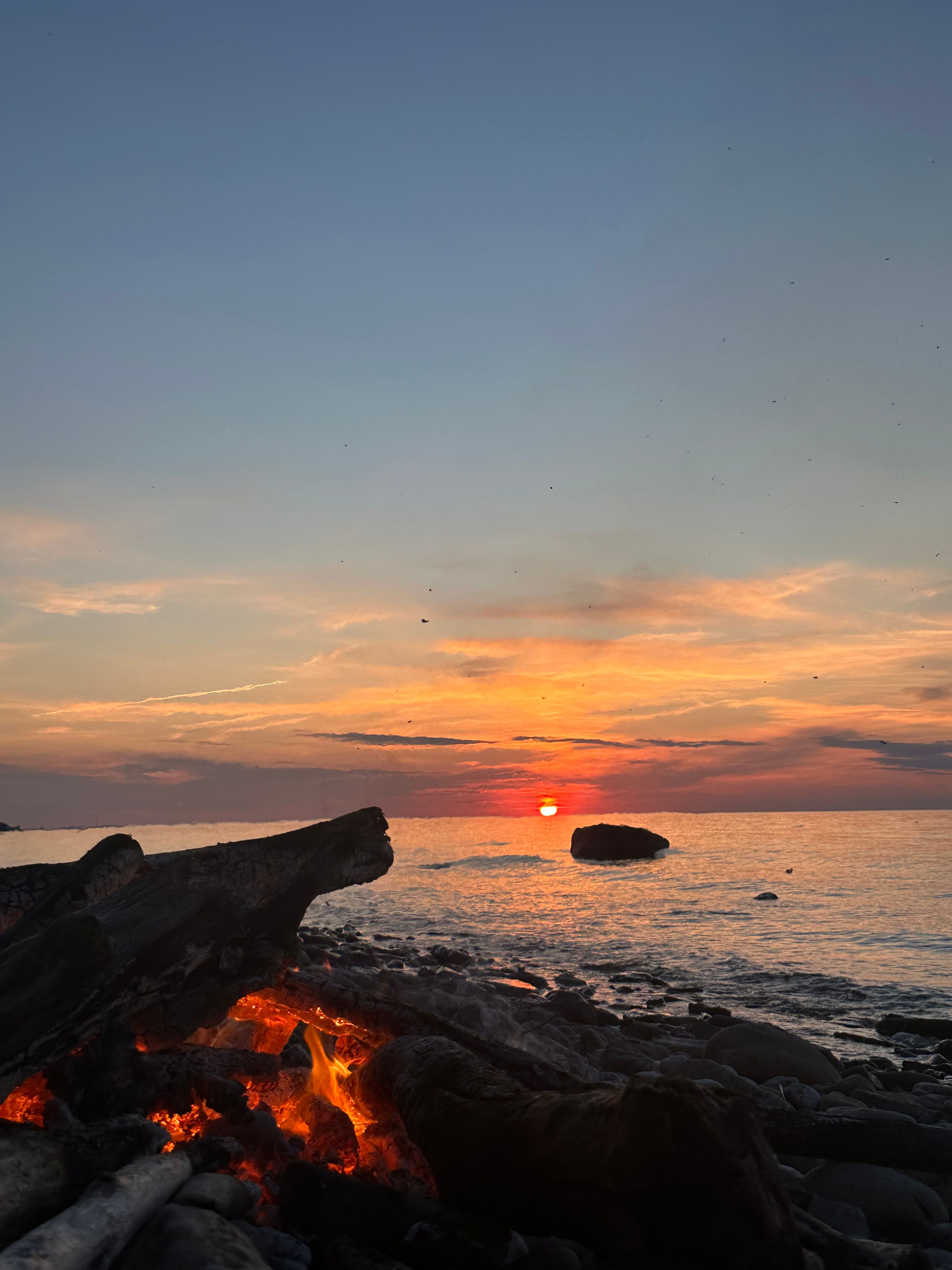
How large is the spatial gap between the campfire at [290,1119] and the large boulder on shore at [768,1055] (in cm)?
521

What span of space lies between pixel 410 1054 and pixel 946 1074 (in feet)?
38.2

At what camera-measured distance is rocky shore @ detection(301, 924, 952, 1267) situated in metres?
6.95

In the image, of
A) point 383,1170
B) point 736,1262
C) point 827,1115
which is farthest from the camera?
point 827,1115

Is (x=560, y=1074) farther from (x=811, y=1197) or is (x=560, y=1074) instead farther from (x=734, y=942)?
(x=734, y=942)

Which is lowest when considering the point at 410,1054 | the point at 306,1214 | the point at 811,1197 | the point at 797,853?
the point at 797,853

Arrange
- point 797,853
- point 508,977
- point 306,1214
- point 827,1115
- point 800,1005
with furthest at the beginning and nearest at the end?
1. point 797,853
2. point 508,977
3. point 800,1005
4. point 827,1115
5. point 306,1214

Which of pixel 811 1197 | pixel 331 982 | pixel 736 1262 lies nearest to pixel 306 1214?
pixel 736 1262

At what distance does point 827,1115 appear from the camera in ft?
24.4

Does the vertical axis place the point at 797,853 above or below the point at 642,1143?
below

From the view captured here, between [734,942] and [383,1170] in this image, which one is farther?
[734,942]

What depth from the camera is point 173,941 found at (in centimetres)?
720

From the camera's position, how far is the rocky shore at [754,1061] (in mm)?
6953

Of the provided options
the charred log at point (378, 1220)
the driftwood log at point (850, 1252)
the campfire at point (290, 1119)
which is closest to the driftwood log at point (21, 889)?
the campfire at point (290, 1119)

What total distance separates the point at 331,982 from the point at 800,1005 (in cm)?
1498
